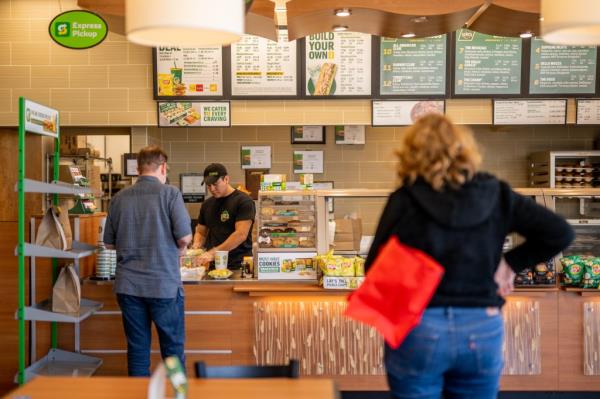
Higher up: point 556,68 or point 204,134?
point 556,68

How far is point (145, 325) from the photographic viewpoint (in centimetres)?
401

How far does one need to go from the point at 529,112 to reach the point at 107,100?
3.65 m

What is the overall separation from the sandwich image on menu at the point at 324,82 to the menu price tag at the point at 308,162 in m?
1.15

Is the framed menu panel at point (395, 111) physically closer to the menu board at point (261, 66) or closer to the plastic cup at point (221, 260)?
the menu board at point (261, 66)

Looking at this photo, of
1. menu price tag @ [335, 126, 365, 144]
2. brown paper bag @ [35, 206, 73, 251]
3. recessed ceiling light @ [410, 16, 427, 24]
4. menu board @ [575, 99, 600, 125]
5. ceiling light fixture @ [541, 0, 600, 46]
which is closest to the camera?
ceiling light fixture @ [541, 0, 600, 46]

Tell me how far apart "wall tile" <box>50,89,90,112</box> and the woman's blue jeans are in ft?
14.2

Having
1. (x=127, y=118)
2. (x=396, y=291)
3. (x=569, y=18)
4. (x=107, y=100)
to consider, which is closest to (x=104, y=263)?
(x=127, y=118)

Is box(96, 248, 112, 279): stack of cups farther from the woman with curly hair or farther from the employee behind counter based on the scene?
the woman with curly hair

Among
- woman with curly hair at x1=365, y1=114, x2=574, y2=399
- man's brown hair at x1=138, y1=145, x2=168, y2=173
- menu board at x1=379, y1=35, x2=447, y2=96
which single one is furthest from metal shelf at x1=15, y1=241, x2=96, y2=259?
menu board at x1=379, y1=35, x2=447, y2=96

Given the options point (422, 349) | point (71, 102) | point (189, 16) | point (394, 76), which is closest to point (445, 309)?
point (422, 349)

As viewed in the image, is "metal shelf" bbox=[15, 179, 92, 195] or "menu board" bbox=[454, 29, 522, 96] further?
"menu board" bbox=[454, 29, 522, 96]

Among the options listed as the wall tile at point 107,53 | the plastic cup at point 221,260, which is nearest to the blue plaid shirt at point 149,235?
the plastic cup at point 221,260

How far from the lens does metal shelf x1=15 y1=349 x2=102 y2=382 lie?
4.21 m

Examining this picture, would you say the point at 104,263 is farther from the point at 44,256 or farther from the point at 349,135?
the point at 349,135
